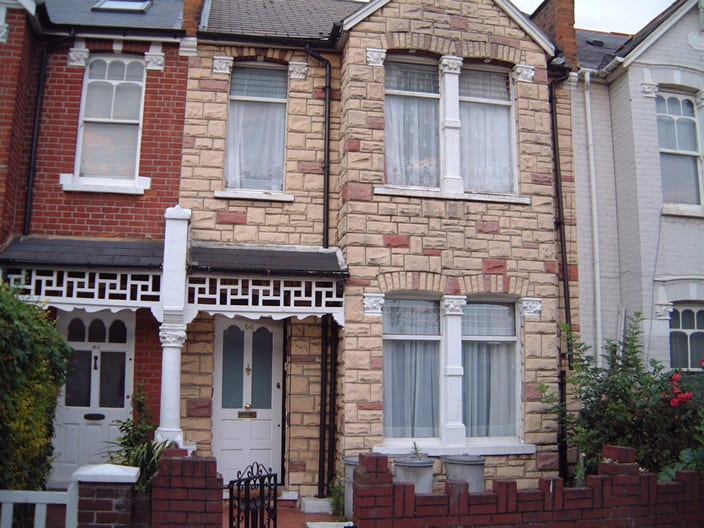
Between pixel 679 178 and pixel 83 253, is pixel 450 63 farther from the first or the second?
pixel 83 253

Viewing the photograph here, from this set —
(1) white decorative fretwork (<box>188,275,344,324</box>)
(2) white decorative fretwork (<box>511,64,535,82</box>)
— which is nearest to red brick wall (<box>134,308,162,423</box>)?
(1) white decorative fretwork (<box>188,275,344,324</box>)

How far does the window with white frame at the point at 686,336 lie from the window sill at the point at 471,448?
10.3 feet

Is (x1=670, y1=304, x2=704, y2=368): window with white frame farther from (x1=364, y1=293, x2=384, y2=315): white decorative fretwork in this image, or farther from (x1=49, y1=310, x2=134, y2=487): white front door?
(x1=49, y1=310, x2=134, y2=487): white front door

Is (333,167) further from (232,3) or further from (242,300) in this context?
(232,3)

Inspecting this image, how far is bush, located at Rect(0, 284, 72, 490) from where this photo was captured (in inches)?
233

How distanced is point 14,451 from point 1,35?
20.2ft

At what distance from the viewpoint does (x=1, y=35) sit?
9578 mm

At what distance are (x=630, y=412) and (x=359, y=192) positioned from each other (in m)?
4.48

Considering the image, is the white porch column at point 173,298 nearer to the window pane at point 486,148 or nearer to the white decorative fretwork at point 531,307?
the window pane at point 486,148

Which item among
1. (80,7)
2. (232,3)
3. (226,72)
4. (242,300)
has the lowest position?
(242,300)

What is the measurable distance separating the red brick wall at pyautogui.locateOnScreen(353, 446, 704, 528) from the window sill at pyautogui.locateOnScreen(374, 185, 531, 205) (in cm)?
407

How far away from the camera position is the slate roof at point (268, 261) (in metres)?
9.04

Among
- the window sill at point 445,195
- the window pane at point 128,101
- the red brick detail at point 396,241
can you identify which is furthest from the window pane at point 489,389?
the window pane at point 128,101

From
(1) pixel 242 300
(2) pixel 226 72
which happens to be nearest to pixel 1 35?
(2) pixel 226 72
